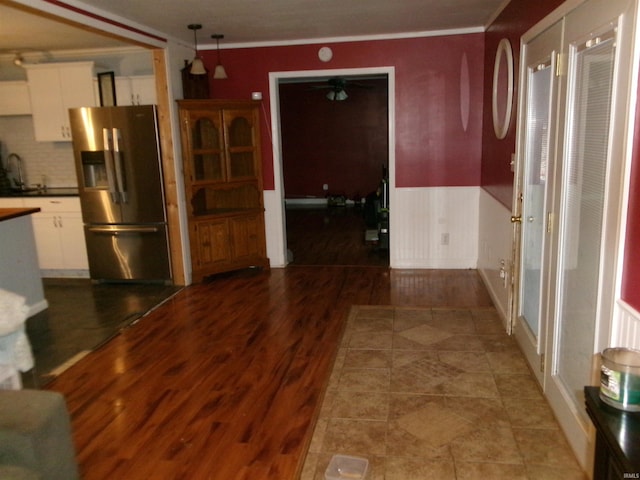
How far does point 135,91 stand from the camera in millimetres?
5266

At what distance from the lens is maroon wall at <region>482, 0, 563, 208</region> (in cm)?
313

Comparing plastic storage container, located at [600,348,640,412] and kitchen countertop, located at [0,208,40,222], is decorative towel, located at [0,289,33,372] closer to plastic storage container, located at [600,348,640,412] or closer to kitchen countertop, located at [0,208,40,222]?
kitchen countertop, located at [0,208,40,222]

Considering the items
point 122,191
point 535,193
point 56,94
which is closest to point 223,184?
point 122,191

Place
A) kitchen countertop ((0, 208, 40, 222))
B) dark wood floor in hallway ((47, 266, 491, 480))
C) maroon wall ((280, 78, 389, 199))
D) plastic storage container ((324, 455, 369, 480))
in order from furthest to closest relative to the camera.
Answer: maroon wall ((280, 78, 389, 199))
kitchen countertop ((0, 208, 40, 222))
dark wood floor in hallway ((47, 266, 491, 480))
plastic storage container ((324, 455, 369, 480))

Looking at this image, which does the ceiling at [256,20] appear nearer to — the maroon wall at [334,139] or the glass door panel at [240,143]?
the glass door panel at [240,143]

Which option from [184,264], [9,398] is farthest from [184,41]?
[9,398]

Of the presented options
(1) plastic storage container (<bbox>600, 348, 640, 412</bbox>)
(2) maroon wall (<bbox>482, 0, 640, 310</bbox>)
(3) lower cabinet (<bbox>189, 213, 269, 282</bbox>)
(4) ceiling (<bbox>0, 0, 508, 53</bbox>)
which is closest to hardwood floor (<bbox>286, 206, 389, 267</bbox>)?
(3) lower cabinet (<bbox>189, 213, 269, 282</bbox>)

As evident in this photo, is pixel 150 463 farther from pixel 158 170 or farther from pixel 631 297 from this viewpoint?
pixel 158 170

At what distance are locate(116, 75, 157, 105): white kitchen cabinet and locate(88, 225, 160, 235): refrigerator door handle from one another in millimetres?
1302

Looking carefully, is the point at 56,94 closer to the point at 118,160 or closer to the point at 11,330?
the point at 118,160

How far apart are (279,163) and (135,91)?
1.63 metres

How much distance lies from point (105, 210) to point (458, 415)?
151 inches

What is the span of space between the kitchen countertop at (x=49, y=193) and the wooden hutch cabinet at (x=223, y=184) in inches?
53.0

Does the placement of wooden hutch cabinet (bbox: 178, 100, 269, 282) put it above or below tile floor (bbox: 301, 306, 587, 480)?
above
